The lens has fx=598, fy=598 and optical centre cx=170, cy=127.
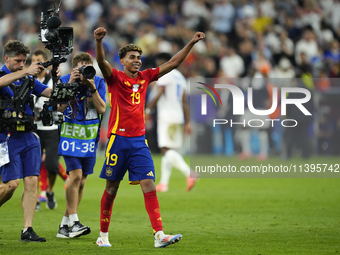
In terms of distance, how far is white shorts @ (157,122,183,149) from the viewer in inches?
525

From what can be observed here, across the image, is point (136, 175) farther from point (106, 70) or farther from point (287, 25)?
point (287, 25)

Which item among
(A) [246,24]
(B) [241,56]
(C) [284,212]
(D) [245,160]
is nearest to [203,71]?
(B) [241,56]

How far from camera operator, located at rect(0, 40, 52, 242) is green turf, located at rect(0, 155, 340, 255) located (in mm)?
408

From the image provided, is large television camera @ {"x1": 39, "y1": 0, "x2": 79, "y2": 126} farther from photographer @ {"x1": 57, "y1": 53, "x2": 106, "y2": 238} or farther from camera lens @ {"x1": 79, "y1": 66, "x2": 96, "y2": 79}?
photographer @ {"x1": 57, "y1": 53, "x2": 106, "y2": 238}

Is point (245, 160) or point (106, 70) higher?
Answer: point (106, 70)

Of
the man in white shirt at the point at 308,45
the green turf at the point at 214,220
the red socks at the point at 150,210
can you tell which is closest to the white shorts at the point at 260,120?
the man in white shirt at the point at 308,45

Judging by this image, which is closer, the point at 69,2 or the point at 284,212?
the point at 284,212

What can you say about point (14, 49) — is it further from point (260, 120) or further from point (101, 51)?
point (260, 120)

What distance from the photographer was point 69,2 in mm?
25641

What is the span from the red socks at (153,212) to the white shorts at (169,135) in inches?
247

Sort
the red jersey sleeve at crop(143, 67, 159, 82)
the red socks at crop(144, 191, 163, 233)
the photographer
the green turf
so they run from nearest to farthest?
the red socks at crop(144, 191, 163, 233), the green turf, the red jersey sleeve at crop(143, 67, 159, 82), the photographer

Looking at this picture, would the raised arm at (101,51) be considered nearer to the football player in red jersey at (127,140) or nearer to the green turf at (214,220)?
the football player in red jersey at (127,140)

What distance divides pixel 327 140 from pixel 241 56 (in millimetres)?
4966

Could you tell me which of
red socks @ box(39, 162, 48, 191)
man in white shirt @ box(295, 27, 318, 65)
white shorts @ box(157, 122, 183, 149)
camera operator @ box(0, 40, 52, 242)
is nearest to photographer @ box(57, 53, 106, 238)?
camera operator @ box(0, 40, 52, 242)
